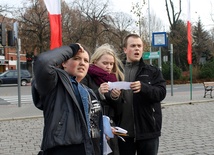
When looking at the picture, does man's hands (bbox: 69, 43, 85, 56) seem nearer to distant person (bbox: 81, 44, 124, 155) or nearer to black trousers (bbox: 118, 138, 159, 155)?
distant person (bbox: 81, 44, 124, 155)

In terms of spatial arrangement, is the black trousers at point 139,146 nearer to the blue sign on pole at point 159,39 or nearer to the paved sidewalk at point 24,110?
the paved sidewalk at point 24,110

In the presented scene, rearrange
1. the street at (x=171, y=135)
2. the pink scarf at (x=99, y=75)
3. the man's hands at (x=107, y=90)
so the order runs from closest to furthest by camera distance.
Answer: the man's hands at (x=107, y=90)
the pink scarf at (x=99, y=75)
the street at (x=171, y=135)

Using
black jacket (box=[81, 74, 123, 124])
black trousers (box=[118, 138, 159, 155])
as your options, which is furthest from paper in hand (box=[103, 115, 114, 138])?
black trousers (box=[118, 138, 159, 155])

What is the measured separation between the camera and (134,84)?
2.84m

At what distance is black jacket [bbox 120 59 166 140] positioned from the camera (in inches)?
119

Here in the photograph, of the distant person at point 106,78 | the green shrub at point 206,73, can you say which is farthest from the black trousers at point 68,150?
the green shrub at point 206,73

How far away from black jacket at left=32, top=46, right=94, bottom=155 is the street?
13.0ft

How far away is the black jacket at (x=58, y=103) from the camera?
1938mm

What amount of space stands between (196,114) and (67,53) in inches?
366

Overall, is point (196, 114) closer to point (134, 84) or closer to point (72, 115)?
point (134, 84)

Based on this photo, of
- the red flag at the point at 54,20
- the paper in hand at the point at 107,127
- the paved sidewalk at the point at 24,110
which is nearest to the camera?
the paper in hand at the point at 107,127

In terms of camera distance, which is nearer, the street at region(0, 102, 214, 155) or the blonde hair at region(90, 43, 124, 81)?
the blonde hair at region(90, 43, 124, 81)

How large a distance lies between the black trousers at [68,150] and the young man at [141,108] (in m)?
1.05

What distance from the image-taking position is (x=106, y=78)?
2.91 meters
